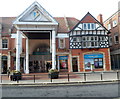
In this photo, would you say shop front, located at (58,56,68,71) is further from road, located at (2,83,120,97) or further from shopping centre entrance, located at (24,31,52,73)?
road, located at (2,83,120,97)

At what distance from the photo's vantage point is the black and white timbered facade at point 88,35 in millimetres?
23516

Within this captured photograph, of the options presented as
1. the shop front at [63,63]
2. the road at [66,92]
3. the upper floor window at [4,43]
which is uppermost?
the upper floor window at [4,43]

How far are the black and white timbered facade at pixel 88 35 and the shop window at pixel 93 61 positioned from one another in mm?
1895

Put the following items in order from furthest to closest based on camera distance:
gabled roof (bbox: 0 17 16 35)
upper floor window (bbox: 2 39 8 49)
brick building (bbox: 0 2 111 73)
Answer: gabled roof (bbox: 0 17 16 35)
upper floor window (bbox: 2 39 8 49)
brick building (bbox: 0 2 111 73)

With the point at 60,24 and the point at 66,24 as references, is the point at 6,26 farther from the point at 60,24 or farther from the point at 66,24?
the point at 66,24

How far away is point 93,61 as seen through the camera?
23.5 metres

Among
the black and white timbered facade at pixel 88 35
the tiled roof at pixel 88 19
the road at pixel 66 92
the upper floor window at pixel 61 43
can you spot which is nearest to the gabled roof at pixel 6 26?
the upper floor window at pixel 61 43

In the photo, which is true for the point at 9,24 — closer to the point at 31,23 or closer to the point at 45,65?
the point at 45,65

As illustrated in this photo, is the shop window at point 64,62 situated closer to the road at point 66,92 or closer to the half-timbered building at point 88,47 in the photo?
the half-timbered building at point 88,47

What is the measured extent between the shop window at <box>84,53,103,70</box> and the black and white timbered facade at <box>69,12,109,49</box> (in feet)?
6.22

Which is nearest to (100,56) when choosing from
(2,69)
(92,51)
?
(92,51)

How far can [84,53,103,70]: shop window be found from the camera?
76.7 ft

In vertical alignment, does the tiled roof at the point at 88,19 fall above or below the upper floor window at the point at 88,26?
Result: above

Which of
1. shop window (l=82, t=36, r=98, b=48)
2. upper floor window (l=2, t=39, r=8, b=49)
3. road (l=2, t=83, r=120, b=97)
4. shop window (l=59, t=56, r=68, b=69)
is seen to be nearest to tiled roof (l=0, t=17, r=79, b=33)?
upper floor window (l=2, t=39, r=8, b=49)
